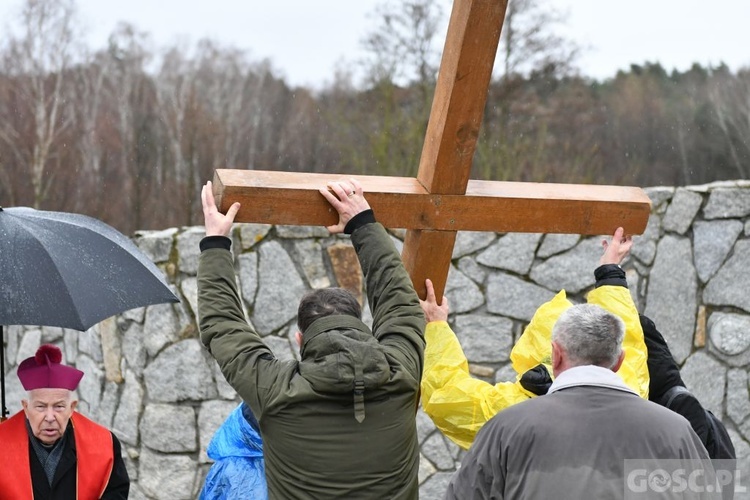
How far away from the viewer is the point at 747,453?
6.08 m

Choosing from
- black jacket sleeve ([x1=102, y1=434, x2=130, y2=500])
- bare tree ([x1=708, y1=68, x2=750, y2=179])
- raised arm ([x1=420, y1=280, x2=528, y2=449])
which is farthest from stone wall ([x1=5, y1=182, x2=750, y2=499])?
bare tree ([x1=708, y1=68, x2=750, y2=179])

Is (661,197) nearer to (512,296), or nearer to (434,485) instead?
(512,296)

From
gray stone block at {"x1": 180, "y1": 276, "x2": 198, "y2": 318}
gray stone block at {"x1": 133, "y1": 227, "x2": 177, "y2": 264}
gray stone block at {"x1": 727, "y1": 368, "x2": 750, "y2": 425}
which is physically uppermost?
gray stone block at {"x1": 133, "y1": 227, "x2": 177, "y2": 264}

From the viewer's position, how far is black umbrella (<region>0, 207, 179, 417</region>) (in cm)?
242

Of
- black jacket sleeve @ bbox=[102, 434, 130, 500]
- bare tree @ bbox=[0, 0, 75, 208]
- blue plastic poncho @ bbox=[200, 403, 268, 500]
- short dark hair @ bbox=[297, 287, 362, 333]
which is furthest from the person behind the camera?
bare tree @ bbox=[0, 0, 75, 208]

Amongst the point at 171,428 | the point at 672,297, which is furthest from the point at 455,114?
the point at 672,297

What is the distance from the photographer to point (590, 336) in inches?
78.9

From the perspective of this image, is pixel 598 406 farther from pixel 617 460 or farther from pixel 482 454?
pixel 482 454

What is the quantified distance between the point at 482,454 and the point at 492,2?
1.08 meters

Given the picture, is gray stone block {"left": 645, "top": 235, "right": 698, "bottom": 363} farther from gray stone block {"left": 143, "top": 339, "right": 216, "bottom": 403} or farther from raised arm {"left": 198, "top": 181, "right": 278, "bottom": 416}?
raised arm {"left": 198, "top": 181, "right": 278, "bottom": 416}

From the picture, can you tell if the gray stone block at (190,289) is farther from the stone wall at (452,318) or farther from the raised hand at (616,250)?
the raised hand at (616,250)

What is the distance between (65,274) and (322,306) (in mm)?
754

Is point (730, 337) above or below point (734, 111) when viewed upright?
below

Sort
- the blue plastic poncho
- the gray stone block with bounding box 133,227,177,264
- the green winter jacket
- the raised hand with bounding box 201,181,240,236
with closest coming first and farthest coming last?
1. the green winter jacket
2. the raised hand with bounding box 201,181,240,236
3. the blue plastic poncho
4. the gray stone block with bounding box 133,227,177,264
